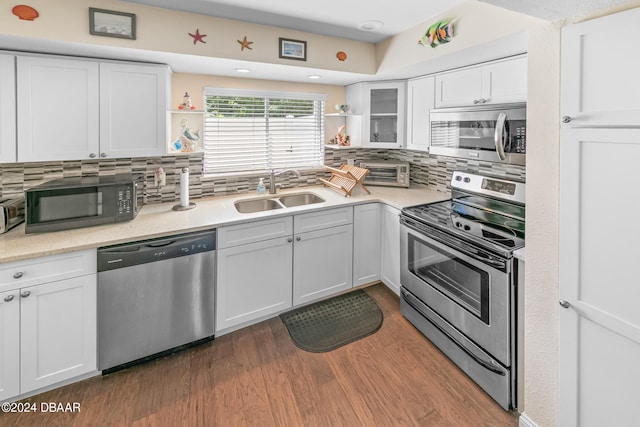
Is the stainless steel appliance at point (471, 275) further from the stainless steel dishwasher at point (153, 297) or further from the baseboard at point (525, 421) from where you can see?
the stainless steel dishwasher at point (153, 297)

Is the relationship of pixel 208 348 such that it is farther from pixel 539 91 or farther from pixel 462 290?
pixel 539 91

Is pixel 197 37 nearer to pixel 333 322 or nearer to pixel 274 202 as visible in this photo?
pixel 274 202

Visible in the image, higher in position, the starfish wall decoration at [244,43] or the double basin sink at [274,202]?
the starfish wall decoration at [244,43]

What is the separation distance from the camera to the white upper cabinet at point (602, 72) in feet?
3.73

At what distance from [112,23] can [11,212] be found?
4.48 ft

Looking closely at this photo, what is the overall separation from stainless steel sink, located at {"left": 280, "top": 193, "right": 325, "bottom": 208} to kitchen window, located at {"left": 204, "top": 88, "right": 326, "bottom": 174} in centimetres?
42

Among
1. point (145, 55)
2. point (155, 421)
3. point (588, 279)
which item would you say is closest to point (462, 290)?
point (588, 279)

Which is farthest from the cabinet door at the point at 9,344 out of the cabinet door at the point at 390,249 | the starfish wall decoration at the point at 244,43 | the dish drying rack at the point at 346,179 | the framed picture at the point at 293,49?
the cabinet door at the point at 390,249

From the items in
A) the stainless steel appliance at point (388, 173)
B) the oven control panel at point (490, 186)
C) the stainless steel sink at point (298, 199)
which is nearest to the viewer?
the oven control panel at point (490, 186)

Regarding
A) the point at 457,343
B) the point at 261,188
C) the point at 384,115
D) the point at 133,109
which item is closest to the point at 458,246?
the point at 457,343

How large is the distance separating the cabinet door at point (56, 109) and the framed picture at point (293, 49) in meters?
1.30

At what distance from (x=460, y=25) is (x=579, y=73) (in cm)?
101

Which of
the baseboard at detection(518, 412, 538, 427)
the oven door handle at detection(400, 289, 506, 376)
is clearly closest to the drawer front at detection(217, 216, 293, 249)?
the oven door handle at detection(400, 289, 506, 376)

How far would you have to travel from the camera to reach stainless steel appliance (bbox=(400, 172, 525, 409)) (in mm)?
1788
